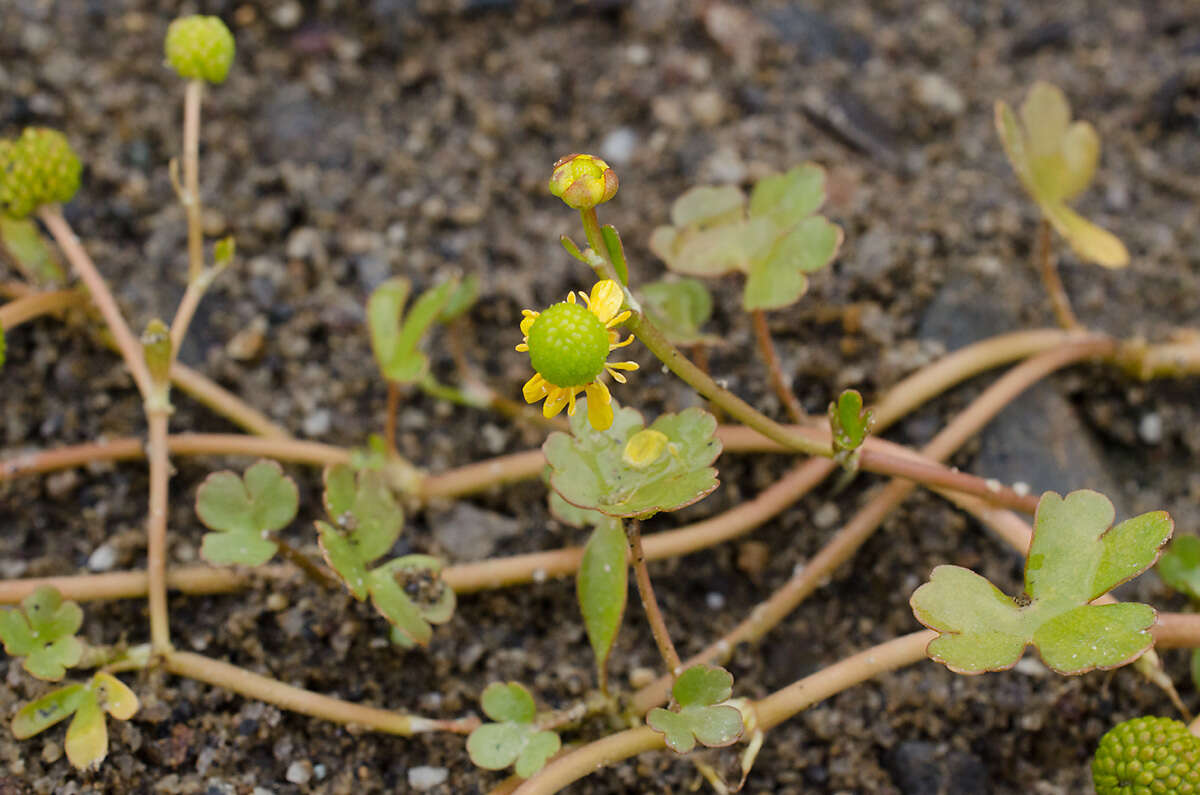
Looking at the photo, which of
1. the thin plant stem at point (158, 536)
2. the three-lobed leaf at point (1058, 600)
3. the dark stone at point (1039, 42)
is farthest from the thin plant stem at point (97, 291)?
the dark stone at point (1039, 42)

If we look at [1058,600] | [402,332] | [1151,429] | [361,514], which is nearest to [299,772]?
[361,514]

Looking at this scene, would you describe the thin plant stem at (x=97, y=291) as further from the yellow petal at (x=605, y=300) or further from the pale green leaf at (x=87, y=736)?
the yellow petal at (x=605, y=300)

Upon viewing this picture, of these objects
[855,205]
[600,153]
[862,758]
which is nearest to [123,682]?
[862,758]

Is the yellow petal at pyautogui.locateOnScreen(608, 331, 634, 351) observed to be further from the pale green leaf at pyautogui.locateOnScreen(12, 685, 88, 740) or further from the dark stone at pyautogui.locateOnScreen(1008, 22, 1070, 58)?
the dark stone at pyautogui.locateOnScreen(1008, 22, 1070, 58)

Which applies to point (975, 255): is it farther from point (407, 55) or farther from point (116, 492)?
point (116, 492)

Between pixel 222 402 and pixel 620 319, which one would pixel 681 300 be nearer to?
pixel 620 319
